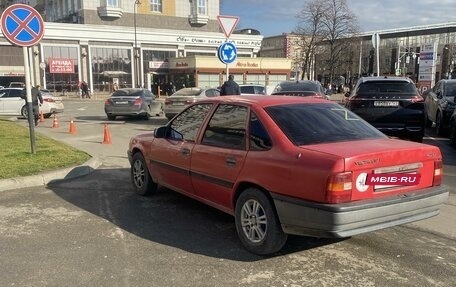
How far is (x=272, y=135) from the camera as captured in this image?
4.66 meters

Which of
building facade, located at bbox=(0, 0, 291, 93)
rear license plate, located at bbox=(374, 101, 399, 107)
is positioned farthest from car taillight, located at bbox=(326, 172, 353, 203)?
building facade, located at bbox=(0, 0, 291, 93)

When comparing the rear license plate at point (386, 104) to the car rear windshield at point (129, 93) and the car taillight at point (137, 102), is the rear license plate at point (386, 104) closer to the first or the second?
the car taillight at point (137, 102)

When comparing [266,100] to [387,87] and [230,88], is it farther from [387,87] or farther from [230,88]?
[230,88]

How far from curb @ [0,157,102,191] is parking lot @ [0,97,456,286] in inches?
27.1

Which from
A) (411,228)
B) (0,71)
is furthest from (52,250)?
(0,71)

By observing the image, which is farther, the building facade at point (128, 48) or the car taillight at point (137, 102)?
the building facade at point (128, 48)

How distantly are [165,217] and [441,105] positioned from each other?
11.2m

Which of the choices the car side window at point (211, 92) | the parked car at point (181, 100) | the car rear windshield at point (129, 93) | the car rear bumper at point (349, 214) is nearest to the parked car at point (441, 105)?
the car side window at point (211, 92)

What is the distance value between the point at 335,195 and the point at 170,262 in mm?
1695

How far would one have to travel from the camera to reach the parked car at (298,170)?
412 centimetres

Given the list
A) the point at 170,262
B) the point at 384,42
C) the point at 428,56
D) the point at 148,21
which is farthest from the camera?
the point at 384,42

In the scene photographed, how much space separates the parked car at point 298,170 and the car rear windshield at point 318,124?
12 millimetres

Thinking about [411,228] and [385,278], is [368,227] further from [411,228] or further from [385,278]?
[411,228]

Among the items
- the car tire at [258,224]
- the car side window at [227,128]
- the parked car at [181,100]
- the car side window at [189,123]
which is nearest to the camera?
the car tire at [258,224]
